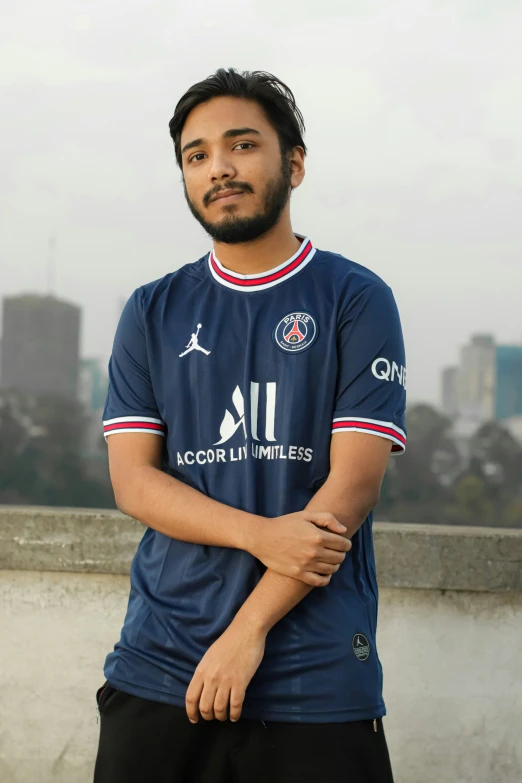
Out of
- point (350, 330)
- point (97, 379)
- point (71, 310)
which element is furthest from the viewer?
point (71, 310)

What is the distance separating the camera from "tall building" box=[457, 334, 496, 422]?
9556cm

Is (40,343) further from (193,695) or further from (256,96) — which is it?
(193,695)

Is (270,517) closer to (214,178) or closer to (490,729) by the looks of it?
(214,178)

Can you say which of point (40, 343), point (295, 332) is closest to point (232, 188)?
point (295, 332)

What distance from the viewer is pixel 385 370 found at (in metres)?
1.68

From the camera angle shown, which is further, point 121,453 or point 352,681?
point 121,453

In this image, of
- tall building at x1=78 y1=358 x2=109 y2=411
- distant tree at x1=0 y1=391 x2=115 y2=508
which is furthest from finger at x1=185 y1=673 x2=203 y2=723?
tall building at x1=78 y1=358 x2=109 y2=411

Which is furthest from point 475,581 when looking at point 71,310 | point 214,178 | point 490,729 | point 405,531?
point 71,310

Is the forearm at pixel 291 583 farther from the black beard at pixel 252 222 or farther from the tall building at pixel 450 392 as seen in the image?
the tall building at pixel 450 392

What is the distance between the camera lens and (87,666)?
Result: 8.78ft

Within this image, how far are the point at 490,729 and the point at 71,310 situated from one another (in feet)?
324

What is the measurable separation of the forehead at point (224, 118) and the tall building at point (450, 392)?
91242 millimetres

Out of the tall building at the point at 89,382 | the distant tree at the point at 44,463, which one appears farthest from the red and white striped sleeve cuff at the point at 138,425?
the tall building at the point at 89,382

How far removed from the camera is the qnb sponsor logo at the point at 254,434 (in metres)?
1.66
